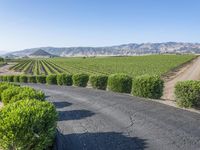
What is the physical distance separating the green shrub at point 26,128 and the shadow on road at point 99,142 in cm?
129

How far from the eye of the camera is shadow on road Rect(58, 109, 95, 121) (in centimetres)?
1557

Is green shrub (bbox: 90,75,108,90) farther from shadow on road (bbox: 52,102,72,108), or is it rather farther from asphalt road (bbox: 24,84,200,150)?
asphalt road (bbox: 24,84,200,150)

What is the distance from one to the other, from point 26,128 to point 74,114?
27.6 feet

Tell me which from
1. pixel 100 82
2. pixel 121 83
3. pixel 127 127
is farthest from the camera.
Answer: pixel 100 82

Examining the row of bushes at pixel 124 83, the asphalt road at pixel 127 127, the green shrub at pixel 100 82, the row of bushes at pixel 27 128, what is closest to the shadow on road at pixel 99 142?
the asphalt road at pixel 127 127

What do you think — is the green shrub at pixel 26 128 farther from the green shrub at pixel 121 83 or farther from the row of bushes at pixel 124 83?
the green shrub at pixel 121 83

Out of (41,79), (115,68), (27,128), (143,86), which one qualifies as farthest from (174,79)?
(27,128)

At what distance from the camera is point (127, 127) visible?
13.1 meters

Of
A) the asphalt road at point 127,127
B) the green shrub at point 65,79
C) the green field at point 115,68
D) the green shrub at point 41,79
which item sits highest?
the asphalt road at point 127,127

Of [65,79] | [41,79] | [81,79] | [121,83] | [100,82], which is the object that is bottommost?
[41,79]

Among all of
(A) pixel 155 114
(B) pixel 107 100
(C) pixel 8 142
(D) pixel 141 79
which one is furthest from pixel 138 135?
(D) pixel 141 79

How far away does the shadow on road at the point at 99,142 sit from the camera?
10.5 m

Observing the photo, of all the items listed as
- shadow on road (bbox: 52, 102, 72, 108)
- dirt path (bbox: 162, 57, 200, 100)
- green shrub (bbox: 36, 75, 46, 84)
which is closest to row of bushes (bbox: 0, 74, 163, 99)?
dirt path (bbox: 162, 57, 200, 100)

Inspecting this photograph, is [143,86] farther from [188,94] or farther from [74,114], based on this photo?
[74,114]
